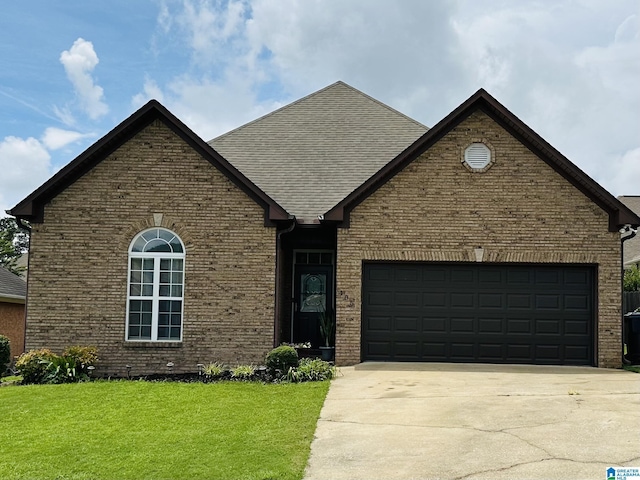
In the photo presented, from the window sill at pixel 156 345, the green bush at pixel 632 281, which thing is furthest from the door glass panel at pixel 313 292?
the green bush at pixel 632 281

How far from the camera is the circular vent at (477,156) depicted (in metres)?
14.8

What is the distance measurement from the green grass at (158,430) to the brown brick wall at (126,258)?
76.3 inches

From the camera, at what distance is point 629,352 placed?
15391 mm

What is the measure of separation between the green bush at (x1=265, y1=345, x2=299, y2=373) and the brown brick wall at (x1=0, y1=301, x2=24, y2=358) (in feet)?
46.3

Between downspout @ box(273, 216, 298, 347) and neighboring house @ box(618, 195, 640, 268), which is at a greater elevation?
A: neighboring house @ box(618, 195, 640, 268)

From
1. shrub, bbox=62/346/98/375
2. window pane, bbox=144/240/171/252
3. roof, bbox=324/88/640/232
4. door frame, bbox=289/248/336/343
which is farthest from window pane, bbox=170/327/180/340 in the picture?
roof, bbox=324/88/640/232

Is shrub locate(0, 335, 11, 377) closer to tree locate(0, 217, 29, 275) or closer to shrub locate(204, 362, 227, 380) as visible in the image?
shrub locate(204, 362, 227, 380)

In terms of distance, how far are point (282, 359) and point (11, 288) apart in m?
14.9

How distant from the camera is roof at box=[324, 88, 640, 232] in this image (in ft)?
47.3

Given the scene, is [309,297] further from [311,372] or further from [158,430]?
[158,430]

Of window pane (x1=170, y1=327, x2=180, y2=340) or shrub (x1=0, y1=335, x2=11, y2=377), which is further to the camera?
window pane (x1=170, y1=327, x2=180, y2=340)

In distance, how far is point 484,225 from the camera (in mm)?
14656

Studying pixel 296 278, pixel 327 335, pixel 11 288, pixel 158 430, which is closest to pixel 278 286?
pixel 327 335

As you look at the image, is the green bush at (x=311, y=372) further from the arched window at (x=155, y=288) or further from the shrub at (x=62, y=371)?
the shrub at (x=62, y=371)
